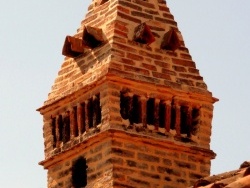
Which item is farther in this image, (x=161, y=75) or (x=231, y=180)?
(x=161, y=75)

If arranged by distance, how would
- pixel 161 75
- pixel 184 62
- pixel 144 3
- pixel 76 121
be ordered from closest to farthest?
pixel 161 75 → pixel 76 121 → pixel 184 62 → pixel 144 3

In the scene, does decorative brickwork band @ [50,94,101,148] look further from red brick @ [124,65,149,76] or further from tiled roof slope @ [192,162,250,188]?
tiled roof slope @ [192,162,250,188]

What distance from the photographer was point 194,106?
23.6 metres

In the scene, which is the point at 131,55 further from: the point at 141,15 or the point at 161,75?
the point at 141,15

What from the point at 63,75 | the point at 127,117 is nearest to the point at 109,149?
the point at 127,117

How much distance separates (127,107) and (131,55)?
39.7 inches

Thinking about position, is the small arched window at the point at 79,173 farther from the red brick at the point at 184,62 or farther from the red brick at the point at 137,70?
the red brick at the point at 184,62

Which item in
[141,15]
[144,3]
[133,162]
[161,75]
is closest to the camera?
[133,162]

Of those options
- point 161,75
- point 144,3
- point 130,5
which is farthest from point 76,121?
point 144,3

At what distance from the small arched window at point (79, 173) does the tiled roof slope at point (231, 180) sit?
4.77 m

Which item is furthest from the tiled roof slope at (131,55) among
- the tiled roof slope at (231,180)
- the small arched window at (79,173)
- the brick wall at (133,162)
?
the tiled roof slope at (231,180)

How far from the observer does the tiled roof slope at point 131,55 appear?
23.2 m

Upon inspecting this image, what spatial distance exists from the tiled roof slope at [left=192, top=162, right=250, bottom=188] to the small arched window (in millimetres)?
4770

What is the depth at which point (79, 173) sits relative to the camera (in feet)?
76.8
